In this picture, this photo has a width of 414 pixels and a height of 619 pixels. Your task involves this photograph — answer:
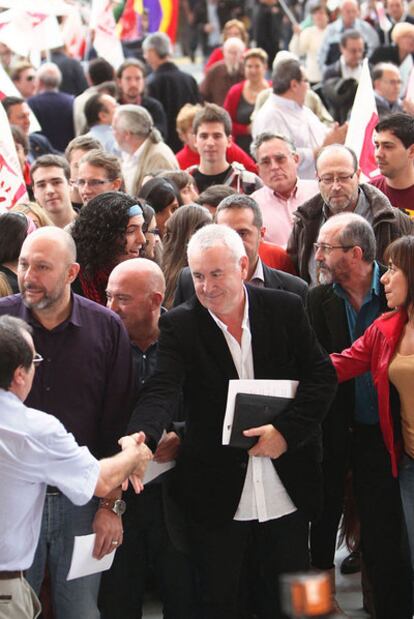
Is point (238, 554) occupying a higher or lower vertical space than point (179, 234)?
lower

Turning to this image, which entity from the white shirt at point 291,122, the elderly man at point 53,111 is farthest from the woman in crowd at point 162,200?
the elderly man at point 53,111

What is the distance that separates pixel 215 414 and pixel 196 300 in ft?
1.46

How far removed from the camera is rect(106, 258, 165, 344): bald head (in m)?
4.84

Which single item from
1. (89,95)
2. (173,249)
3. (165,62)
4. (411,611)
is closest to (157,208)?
(173,249)

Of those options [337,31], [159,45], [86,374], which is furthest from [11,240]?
[337,31]

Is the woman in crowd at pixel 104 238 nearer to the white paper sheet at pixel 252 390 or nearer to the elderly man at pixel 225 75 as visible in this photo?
the white paper sheet at pixel 252 390

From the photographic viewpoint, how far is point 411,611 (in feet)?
17.7

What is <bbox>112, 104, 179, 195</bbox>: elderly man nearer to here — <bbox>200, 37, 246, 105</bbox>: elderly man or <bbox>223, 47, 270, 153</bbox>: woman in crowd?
<bbox>223, 47, 270, 153</bbox>: woman in crowd

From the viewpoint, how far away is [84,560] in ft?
14.3

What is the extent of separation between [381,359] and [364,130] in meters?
3.65

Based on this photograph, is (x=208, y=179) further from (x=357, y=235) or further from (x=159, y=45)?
(x=159, y=45)

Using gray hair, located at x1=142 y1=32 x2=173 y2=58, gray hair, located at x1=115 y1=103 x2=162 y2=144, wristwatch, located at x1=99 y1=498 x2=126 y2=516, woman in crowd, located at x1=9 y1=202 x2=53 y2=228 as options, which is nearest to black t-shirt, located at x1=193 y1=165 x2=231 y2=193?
gray hair, located at x1=115 y1=103 x2=162 y2=144

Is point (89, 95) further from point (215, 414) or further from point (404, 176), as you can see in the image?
point (215, 414)

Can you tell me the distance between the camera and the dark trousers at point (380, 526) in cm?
524
